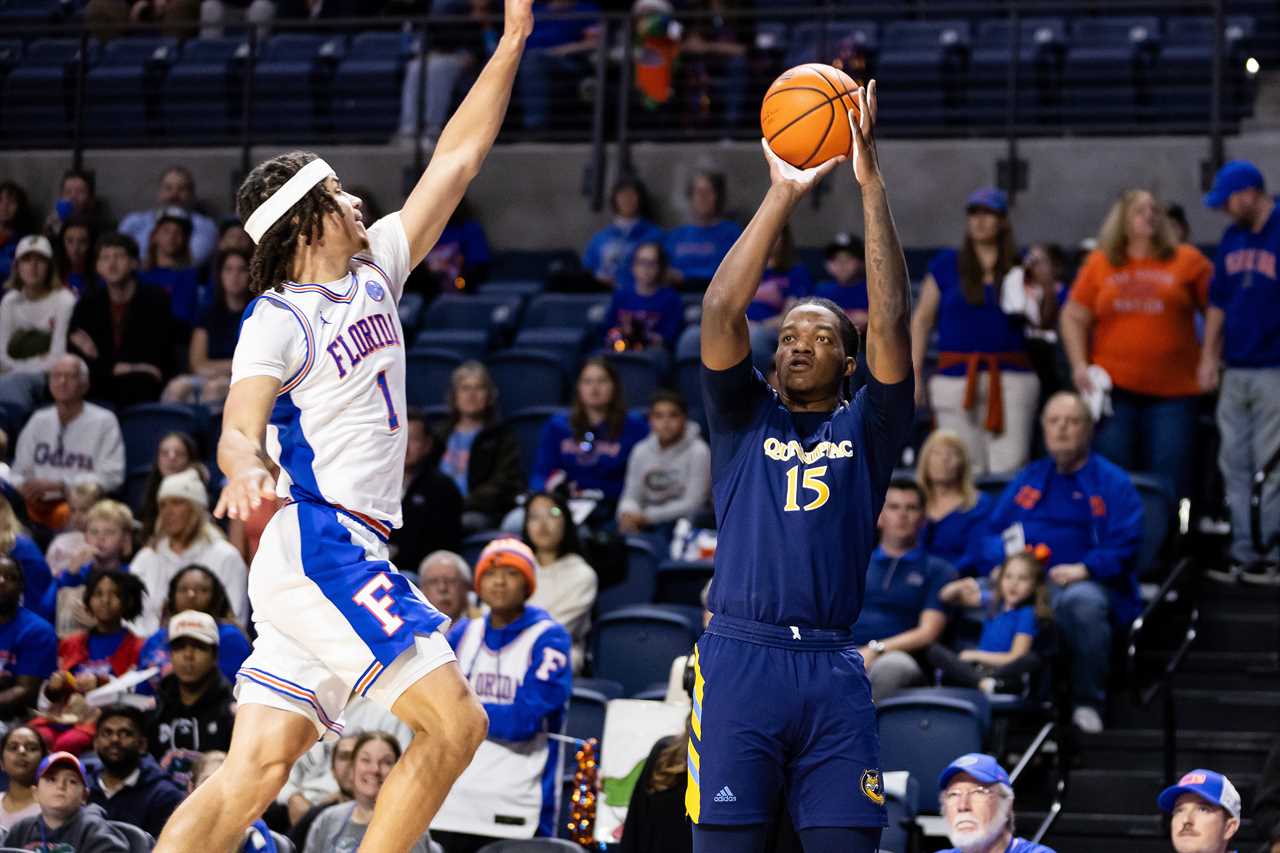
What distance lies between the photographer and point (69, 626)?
9.96 m

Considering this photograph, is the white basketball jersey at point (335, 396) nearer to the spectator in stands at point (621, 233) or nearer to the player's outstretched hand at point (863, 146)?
the player's outstretched hand at point (863, 146)

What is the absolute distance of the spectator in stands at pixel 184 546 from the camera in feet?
32.4

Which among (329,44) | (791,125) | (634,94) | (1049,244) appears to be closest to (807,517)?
(791,125)

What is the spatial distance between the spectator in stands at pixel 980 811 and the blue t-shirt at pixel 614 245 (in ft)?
22.1

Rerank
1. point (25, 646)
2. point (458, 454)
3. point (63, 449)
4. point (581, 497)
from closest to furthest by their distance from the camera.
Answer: point (25, 646) < point (581, 497) < point (458, 454) < point (63, 449)

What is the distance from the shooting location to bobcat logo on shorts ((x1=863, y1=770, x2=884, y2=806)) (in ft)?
15.7

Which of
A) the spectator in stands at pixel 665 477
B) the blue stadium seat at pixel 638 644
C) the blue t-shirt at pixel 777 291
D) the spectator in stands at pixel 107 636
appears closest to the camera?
the blue stadium seat at pixel 638 644

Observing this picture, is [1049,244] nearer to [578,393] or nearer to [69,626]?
[578,393]

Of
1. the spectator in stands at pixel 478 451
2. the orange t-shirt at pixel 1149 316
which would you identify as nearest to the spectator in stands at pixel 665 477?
the spectator in stands at pixel 478 451

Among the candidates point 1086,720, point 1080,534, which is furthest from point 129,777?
point 1080,534

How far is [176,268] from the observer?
13375 millimetres

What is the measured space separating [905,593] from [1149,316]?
8.07 feet

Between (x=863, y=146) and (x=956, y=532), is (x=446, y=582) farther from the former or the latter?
(x=863, y=146)

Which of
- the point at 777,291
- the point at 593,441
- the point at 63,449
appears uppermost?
the point at 777,291
